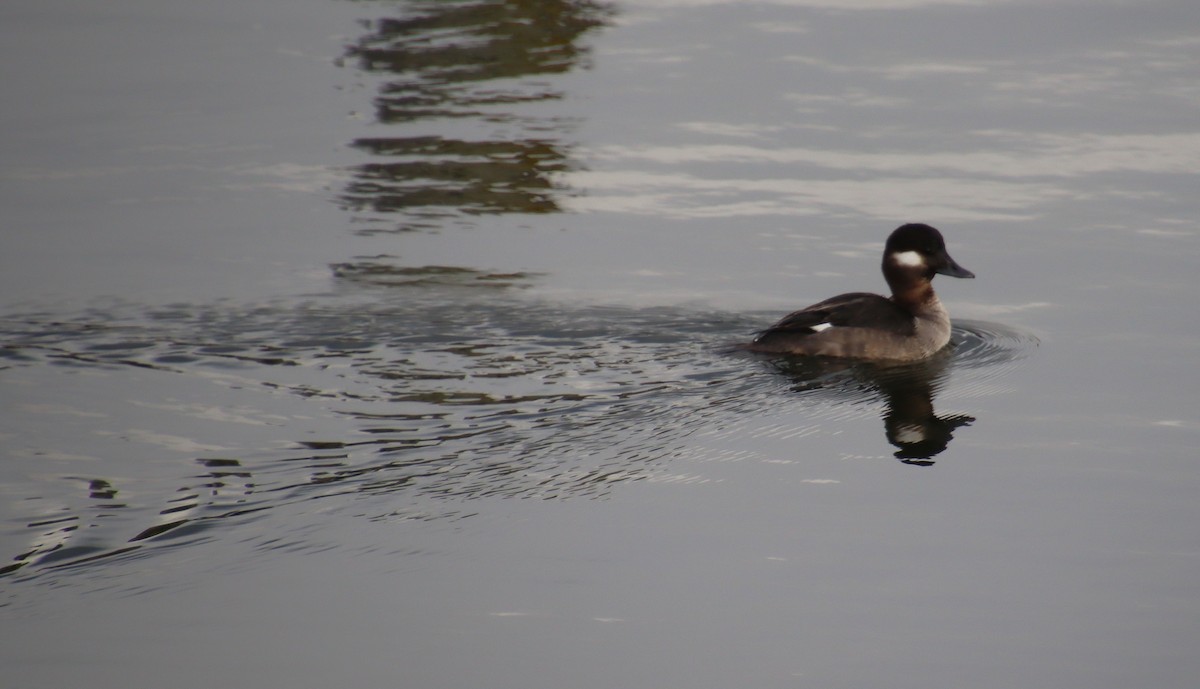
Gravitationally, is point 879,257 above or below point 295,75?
below

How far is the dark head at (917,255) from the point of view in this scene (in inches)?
451

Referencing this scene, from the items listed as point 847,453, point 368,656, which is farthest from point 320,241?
point 368,656

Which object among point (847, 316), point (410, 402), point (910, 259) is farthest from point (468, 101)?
point (410, 402)

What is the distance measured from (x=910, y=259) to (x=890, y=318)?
0.69 metres

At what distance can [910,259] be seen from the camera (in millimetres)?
11516

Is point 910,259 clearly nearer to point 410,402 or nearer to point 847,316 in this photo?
point 847,316

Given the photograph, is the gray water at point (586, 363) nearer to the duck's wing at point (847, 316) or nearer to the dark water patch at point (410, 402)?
the dark water patch at point (410, 402)

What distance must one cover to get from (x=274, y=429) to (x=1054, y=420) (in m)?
4.68

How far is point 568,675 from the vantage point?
6051 millimetres

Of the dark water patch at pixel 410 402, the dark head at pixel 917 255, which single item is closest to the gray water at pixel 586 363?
the dark water patch at pixel 410 402

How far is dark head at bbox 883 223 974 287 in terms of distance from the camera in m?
11.5

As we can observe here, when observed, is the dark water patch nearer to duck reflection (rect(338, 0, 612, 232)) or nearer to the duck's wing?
the duck's wing

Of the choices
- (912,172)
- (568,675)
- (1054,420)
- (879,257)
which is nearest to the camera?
(568,675)

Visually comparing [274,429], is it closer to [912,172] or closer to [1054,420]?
[1054,420]
